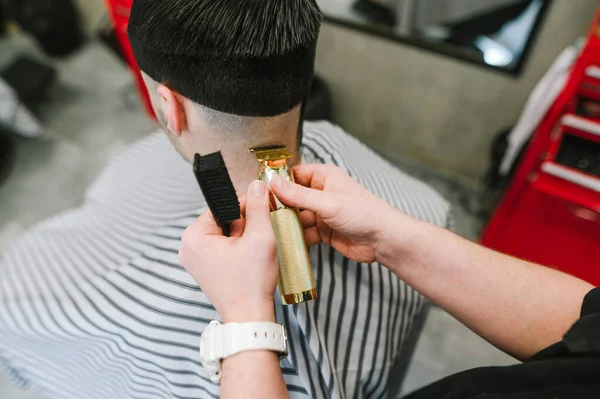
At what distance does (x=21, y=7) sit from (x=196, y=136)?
3.00 meters

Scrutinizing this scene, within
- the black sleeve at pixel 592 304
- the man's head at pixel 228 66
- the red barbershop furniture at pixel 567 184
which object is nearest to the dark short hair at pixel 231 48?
the man's head at pixel 228 66

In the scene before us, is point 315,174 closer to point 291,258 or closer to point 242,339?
point 291,258

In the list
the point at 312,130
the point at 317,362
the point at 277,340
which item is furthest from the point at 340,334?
the point at 312,130

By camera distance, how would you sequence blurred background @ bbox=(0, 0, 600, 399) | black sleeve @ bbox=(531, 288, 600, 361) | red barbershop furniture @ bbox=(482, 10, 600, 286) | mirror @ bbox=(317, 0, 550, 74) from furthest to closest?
mirror @ bbox=(317, 0, 550, 74) < blurred background @ bbox=(0, 0, 600, 399) < red barbershop furniture @ bbox=(482, 10, 600, 286) < black sleeve @ bbox=(531, 288, 600, 361)

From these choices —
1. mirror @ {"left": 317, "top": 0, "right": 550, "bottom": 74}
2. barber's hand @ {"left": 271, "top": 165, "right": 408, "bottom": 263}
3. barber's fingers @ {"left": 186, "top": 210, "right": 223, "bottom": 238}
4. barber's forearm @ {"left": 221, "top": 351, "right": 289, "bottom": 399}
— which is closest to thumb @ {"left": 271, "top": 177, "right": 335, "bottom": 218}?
barber's hand @ {"left": 271, "top": 165, "right": 408, "bottom": 263}

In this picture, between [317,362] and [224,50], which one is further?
[317,362]

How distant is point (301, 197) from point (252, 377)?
270 mm

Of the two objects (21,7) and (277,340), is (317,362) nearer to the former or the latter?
(277,340)

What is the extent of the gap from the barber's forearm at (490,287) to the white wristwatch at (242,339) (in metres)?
0.31

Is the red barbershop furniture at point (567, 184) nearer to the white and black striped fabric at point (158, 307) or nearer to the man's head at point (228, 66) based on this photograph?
the white and black striped fabric at point (158, 307)

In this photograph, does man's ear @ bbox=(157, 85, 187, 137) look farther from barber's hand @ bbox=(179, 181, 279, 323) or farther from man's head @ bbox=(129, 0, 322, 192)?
barber's hand @ bbox=(179, 181, 279, 323)

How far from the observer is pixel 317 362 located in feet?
2.55

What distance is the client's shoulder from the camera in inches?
43.1

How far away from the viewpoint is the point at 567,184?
4.13 ft
